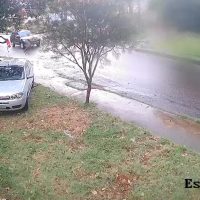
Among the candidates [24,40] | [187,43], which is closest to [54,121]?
[187,43]

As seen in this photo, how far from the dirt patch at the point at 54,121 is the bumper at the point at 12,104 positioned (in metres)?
0.32

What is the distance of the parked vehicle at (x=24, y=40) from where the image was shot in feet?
83.2

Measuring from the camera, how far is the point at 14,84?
11.2 meters

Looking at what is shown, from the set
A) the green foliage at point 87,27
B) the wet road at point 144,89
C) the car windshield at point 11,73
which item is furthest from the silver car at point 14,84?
the green foliage at point 87,27

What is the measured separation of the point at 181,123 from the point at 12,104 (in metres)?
5.23

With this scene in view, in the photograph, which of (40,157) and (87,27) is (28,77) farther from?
(40,157)

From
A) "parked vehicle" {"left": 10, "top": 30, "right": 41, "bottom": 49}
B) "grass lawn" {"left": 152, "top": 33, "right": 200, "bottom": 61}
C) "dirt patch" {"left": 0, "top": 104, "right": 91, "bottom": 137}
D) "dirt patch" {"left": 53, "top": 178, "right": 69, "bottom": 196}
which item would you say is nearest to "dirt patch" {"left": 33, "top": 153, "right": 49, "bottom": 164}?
"dirt patch" {"left": 53, "top": 178, "right": 69, "bottom": 196}

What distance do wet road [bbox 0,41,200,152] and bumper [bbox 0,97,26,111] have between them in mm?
2276

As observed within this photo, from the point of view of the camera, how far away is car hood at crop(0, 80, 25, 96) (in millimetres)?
10741

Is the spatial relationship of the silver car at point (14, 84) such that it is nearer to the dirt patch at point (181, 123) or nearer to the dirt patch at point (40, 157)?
the dirt patch at point (40, 157)

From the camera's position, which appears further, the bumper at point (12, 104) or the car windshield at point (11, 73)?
the car windshield at point (11, 73)

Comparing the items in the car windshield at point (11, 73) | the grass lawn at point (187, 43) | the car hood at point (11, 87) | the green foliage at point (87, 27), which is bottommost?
the car hood at point (11, 87)

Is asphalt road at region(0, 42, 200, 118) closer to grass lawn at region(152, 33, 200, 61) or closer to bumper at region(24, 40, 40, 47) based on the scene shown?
bumper at region(24, 40, 40, 47)

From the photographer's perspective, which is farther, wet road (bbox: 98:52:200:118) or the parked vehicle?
the parked vehicle
